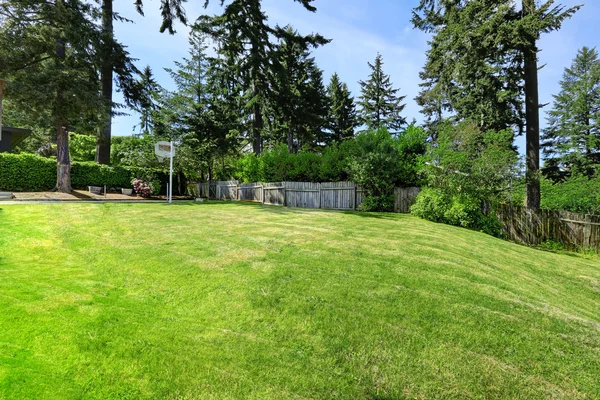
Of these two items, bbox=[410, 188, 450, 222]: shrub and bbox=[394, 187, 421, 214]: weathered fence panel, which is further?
bbox=[394, 187, 421, 214]: weathered fence panel

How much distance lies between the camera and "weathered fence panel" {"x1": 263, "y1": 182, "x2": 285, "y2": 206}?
1625cm

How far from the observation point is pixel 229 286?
3.71 m

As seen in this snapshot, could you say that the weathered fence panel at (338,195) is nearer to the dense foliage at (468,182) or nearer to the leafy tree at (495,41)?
the dense foliage at (468,182)

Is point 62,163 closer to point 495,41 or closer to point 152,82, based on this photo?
point 152,82

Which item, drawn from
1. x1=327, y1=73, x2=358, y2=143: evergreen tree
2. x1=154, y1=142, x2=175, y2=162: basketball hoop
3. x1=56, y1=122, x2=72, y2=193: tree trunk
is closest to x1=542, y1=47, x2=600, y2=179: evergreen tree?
x1=327, y1=73, x2=358, y2=143: evergreen tree

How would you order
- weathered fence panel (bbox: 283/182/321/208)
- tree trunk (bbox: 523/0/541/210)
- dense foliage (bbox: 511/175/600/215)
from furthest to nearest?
1. weathered fence panel (bbox: 283/182/321/208)
2. dense foliage (bbox: 511/175/600/215)
3. tree trunk (bbox: 523/0/541/210)

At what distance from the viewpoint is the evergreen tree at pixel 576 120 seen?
26.7 metres

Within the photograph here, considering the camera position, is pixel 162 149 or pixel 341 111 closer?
pixel 162 149

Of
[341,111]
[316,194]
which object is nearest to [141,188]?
[316,194]

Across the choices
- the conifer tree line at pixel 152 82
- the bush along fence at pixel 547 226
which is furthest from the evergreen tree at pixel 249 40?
the bush along fence at pixel 547 226

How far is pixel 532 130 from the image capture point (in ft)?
42.4

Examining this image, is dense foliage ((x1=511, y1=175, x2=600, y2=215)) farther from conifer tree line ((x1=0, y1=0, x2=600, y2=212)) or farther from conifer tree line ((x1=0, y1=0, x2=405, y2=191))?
conifer tree line ((x1=0, y1=0, x2=405, y2=191))

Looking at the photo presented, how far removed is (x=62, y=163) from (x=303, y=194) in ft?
38.9

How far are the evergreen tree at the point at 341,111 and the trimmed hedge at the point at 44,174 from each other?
2122 centimetres
